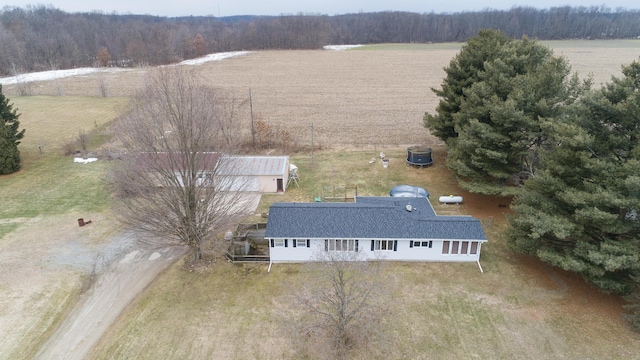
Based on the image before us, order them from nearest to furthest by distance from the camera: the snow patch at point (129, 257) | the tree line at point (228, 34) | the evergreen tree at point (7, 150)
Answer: the snow patch at point (129, 257) → the evergreen tree at point (7, 150) → the tree line at point (228, 34)

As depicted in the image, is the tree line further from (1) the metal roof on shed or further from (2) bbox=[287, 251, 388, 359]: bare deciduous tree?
(2) bbox=[287, 251, 388, 359]: bare deciduous tree

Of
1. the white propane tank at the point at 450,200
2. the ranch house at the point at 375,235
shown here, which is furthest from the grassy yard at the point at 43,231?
the white propane tank at the point at 450,200

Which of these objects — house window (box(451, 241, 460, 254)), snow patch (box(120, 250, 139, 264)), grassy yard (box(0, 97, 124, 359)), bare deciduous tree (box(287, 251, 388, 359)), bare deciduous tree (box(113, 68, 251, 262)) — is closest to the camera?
bare deciduous tree (box(287, 251, 388, 359))

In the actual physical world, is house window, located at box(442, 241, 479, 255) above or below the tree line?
below

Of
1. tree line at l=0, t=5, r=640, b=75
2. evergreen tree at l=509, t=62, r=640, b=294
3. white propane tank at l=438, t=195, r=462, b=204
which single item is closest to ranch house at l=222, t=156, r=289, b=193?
white propane tank at l=438, t=195, r=462, b=204

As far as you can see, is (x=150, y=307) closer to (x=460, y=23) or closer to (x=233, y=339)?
(x=233, y=339)

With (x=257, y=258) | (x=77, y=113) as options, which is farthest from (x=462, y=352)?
(x=77, y=113)

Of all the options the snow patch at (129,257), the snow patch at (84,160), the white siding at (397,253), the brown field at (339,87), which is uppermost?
the brown field at (339,87)

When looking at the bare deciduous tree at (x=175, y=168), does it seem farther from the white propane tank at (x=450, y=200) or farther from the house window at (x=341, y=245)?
the white propane tank at (x=450, y=200)
